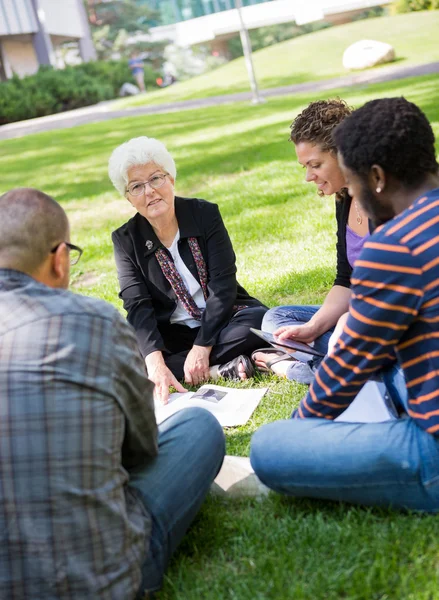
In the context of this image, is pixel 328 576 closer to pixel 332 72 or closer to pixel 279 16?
pixel 332 72

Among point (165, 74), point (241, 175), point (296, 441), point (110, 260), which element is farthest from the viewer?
point (165, 74)

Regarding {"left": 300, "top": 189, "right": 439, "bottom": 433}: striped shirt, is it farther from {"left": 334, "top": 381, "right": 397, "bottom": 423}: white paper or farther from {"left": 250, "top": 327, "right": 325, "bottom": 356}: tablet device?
{"left": 250, "top": 327, "right": 325, "bottom": 356}: tablet device

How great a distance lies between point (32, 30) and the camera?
116ft

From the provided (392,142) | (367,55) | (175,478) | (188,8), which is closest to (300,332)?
(175,478)

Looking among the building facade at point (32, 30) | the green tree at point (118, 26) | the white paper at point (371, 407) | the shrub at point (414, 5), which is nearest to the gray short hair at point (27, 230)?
the white paper at point (371, 407)

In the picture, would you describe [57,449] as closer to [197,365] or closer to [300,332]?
[300,332]

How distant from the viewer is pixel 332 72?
2167cm

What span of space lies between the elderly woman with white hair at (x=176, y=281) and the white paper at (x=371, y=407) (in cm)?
112

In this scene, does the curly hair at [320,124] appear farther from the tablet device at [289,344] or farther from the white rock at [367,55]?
the white rock at [367,55]

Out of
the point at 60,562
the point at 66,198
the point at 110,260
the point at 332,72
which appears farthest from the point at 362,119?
the point at 332,72

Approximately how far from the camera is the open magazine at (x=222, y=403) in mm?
3480

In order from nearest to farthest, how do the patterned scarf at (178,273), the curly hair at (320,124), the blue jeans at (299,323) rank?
the curly hair at (320,124) → the blue jeans at (299,323) → the patterned scarf at (178,273)

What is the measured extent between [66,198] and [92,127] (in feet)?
26.2

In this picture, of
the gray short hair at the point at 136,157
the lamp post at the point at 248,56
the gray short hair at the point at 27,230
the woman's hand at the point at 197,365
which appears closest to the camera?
the gray short hair at the point at 27,230
